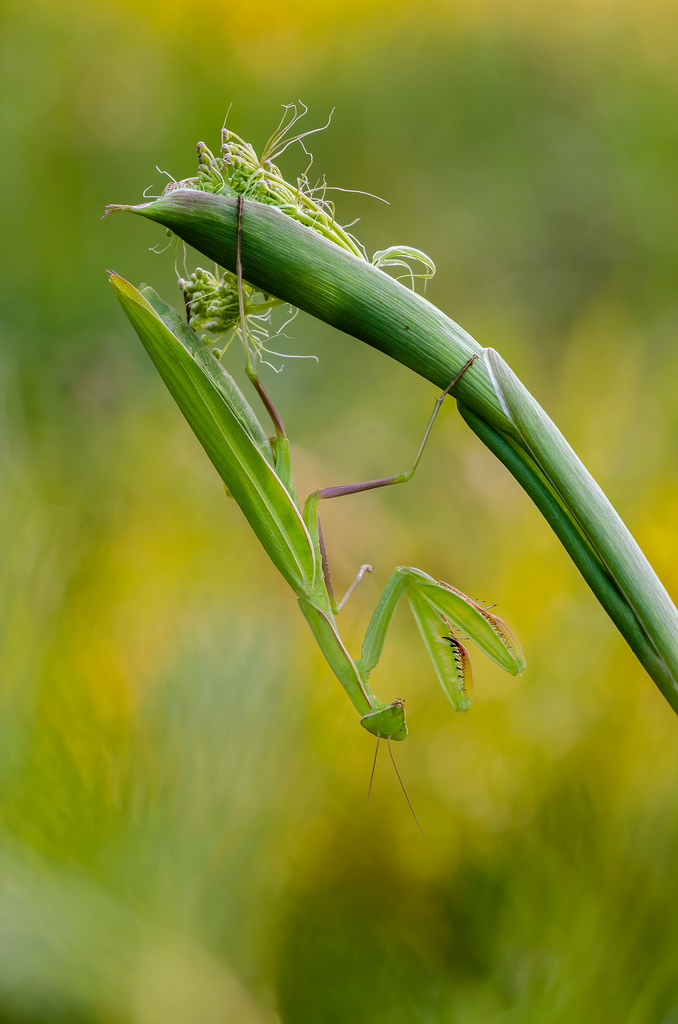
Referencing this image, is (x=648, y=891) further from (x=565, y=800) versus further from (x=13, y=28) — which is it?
(x=13, y=28)

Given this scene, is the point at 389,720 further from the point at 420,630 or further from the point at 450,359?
the point at 450,359

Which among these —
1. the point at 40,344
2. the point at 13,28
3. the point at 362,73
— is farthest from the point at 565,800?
the point at 13,28

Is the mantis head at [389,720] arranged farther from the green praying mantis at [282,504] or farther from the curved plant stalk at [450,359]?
the curved plant stalk at [450,359]

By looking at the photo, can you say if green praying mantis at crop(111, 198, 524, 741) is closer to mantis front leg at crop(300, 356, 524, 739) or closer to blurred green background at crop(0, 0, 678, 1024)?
mantis front leg at crop(300, 356, 524, 739)

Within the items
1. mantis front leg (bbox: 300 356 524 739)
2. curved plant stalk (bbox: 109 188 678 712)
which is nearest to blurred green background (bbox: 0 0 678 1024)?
mantis front leg (bbox: 300 356 524 739)

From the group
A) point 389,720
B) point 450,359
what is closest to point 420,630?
point 389,720

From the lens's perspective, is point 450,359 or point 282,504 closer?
point 450,359

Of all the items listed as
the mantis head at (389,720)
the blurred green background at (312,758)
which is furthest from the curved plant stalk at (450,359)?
the blurred green background at (312,758)
